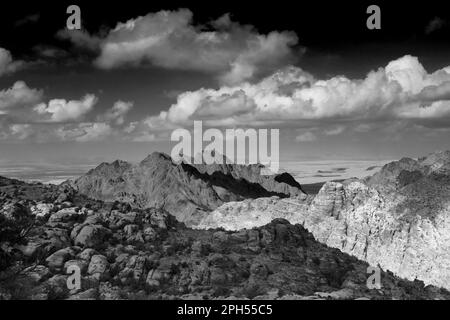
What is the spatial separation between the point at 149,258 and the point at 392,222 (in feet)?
200

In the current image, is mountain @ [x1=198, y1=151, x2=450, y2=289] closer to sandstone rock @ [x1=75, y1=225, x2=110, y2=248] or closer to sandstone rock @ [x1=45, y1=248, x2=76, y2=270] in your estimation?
sandstone rock @ [x1=75, y1=225, x2=110, y2=248]

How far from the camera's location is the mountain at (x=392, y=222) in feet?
282

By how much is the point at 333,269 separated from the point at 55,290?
29339 millimetres

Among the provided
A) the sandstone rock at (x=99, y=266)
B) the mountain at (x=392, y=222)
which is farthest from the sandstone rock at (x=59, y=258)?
the mountain at (x=392, y=222)

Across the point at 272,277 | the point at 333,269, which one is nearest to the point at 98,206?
the point at 272,277

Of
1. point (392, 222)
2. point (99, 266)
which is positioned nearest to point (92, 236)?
point (99, 266)

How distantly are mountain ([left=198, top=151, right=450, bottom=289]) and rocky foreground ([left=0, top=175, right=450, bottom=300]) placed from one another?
84.5ft

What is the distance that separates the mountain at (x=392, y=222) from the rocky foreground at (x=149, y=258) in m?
25.8

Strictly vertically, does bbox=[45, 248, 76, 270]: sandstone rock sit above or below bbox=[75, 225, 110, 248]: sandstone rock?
below

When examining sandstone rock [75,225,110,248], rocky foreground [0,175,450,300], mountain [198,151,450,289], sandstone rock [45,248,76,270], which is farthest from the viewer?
mountain [198,151,450,289]

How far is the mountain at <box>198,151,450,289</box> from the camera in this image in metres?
86.0

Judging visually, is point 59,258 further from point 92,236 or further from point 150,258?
point 150,258

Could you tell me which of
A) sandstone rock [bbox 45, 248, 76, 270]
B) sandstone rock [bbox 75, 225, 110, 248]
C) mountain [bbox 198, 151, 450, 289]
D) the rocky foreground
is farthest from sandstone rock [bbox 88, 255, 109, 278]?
mountain [bbox 198, 151, 450, 289]
